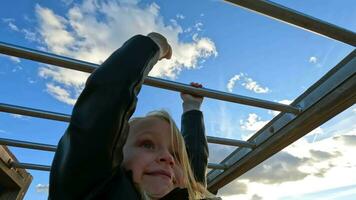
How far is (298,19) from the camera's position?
3.15 ft

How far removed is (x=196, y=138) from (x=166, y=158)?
53cm

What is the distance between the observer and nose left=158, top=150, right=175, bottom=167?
1.05m

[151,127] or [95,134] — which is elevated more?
[151,127]

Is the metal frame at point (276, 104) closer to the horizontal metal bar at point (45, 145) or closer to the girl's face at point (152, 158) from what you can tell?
the horizontal metal bar at point (45, 145)

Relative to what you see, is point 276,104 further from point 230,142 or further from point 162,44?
point 162,44

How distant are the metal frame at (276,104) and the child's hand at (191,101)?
0.34ft

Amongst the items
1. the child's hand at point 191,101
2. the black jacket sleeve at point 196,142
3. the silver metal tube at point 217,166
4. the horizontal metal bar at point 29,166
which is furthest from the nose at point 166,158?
the horizontal metal bar at point 29,166

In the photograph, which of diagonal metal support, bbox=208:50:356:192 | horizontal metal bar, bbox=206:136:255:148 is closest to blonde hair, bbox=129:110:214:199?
horizontal metal bar, bbox=206:136:255:148

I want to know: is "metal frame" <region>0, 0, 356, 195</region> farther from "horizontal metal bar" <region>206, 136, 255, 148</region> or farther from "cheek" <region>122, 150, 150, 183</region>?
"cheek" <region>122, 150, 150, 183</region>

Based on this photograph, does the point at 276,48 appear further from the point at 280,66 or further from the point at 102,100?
the point at 102,100

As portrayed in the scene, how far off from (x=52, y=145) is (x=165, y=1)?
34.4 inches

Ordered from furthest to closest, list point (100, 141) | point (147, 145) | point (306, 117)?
point (306, 117)
point (147, 145)
point (100, 141)

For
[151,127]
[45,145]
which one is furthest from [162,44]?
[45,145]

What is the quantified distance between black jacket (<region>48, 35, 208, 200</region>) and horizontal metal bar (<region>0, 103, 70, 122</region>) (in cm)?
61
